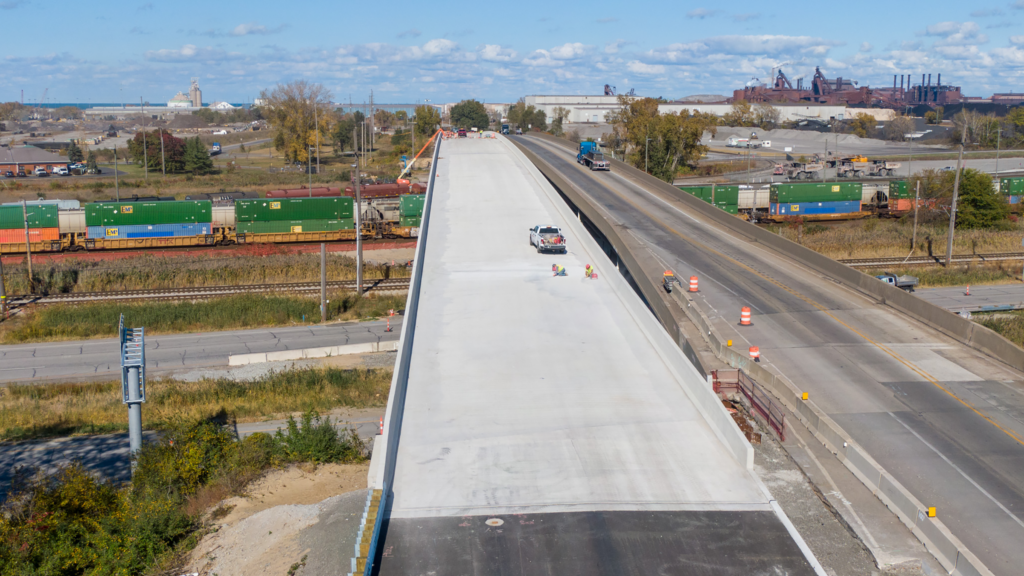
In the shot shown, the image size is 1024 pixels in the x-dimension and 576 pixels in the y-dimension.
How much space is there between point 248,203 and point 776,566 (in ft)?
156

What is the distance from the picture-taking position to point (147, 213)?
1953 inches

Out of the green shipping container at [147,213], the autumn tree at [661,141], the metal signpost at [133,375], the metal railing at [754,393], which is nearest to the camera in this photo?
the metal signpost at [133,375]

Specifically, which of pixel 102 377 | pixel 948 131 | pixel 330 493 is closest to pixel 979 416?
pixel 330 493

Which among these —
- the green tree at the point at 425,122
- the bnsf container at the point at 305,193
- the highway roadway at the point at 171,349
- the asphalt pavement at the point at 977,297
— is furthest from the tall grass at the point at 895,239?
the green tree at the point at 425,122

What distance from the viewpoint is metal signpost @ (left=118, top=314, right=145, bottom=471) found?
16.8 m

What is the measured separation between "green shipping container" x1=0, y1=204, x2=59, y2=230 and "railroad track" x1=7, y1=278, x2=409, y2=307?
32.5ft

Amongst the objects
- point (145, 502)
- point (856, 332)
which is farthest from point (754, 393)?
point (145, 502)

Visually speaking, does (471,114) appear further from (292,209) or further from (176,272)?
(176,272)

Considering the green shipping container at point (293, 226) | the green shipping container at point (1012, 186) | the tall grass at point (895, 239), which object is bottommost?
the tall grass at point (895, 239)

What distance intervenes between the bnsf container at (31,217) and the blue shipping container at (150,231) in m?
2.43

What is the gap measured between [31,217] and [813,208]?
58.6 metres

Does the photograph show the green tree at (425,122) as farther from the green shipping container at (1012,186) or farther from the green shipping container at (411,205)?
the green shipping container at (1012,186)

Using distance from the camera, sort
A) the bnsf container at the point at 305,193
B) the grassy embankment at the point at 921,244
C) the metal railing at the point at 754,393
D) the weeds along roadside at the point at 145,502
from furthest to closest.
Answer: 1. the bnsf container at the point at 305,193
2. the grassy embankment at the point at 921,244
3. the metal railing at the point at 754,393
4. the weeds along roadside at the point at 145,502

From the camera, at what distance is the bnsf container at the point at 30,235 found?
157 ft
